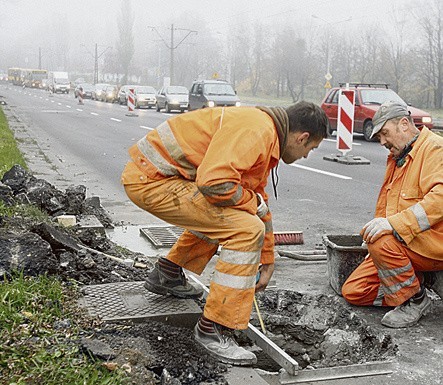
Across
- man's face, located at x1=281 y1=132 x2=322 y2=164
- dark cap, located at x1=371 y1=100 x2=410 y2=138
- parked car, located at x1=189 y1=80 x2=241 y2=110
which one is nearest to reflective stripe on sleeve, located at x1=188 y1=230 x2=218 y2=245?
man's face, located at x1=281 y1=132 x2=322 y2=164

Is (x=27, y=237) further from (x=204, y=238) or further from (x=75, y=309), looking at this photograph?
(x=204, y=238)

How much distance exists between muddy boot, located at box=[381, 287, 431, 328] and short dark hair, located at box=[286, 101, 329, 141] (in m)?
1.46

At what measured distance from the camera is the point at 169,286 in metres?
4.34

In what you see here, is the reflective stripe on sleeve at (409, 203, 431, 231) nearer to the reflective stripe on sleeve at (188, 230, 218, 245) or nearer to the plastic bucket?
the plastic bucket

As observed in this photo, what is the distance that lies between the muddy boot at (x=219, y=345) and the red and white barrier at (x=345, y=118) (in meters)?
10.2

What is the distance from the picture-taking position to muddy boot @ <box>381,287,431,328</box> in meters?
4.43

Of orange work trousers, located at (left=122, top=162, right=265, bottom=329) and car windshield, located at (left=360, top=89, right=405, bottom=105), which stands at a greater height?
car windshield, located at (left=360, top=89, right=405, bottom=105)

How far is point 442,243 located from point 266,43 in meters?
78.4

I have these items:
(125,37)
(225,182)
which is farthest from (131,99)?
(125,37)

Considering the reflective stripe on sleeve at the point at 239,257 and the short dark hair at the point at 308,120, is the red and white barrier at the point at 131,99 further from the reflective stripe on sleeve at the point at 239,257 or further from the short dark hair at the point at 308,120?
the reflective stripe on sleeve at the point at 239,257

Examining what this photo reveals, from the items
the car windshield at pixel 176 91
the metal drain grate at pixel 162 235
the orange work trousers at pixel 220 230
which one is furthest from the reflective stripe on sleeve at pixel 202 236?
the car windshield at pixel 176 91

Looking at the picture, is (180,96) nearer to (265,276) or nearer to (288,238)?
(288,238)

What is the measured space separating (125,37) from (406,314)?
317 feet

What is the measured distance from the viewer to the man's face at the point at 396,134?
4668mm
